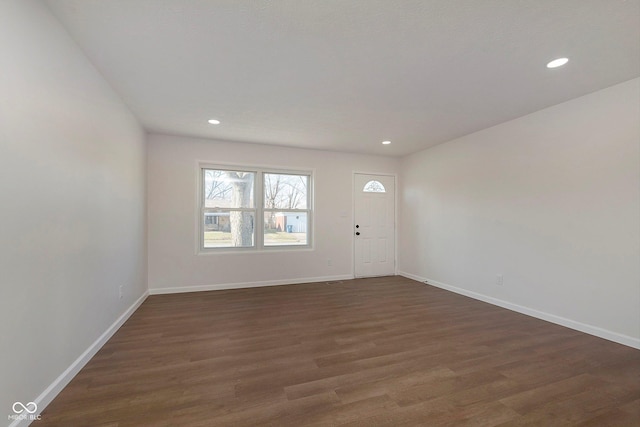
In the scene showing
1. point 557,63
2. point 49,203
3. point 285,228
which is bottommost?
point 285,228

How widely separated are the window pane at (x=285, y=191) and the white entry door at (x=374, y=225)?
3.49ft

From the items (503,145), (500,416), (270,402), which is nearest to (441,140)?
(503,145)

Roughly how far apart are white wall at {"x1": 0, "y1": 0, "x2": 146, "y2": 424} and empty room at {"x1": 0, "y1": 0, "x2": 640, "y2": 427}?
2cm

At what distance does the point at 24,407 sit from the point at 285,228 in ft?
12.1

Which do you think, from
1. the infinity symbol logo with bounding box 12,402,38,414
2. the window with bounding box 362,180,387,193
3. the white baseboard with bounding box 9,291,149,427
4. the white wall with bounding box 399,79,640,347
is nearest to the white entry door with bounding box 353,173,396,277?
the window with bounding box 362,180,387,193

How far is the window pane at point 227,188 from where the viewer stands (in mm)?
4480

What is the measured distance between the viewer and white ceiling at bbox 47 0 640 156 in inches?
65.7

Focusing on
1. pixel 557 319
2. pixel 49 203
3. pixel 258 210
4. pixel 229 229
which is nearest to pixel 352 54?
pixel 49 203

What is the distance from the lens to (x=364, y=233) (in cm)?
537

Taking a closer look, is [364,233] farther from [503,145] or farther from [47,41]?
[47,41]

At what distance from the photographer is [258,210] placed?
4.72m

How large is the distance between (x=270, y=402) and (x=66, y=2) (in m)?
2.81

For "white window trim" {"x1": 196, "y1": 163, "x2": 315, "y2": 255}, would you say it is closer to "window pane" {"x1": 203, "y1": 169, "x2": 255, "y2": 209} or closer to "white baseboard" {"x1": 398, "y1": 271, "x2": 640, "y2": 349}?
"window pane" {"x1": 203, "y1": 169, "x2": 255, "y2": 209}

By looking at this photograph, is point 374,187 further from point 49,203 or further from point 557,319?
point 49,203
